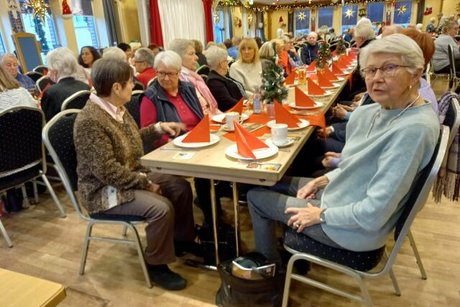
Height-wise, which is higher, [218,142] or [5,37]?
[5,37]

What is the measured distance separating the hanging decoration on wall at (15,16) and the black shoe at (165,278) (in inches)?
209

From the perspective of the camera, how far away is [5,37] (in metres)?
5.37

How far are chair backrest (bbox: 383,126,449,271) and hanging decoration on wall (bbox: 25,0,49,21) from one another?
615cm

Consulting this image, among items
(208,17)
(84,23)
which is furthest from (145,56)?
(208,17)

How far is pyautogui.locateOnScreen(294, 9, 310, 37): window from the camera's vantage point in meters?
16.1

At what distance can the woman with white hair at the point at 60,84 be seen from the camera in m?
2.74

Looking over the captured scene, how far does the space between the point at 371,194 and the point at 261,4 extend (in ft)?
52.7

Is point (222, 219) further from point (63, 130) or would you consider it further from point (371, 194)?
point (371, 194)

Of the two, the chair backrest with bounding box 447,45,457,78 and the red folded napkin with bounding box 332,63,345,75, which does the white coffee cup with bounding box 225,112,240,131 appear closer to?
the red folded napkin with bounding box 332,63,345,75

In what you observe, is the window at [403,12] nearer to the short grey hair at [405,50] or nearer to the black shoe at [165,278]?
the short grey hair at [405,50]

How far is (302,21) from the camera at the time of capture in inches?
645

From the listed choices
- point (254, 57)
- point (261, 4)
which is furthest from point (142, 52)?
point (261, 4)

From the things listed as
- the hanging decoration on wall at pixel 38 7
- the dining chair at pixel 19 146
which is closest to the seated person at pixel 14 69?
the dining chair at pixel 19 146

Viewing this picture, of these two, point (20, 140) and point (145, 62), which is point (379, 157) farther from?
point (145, 62)
